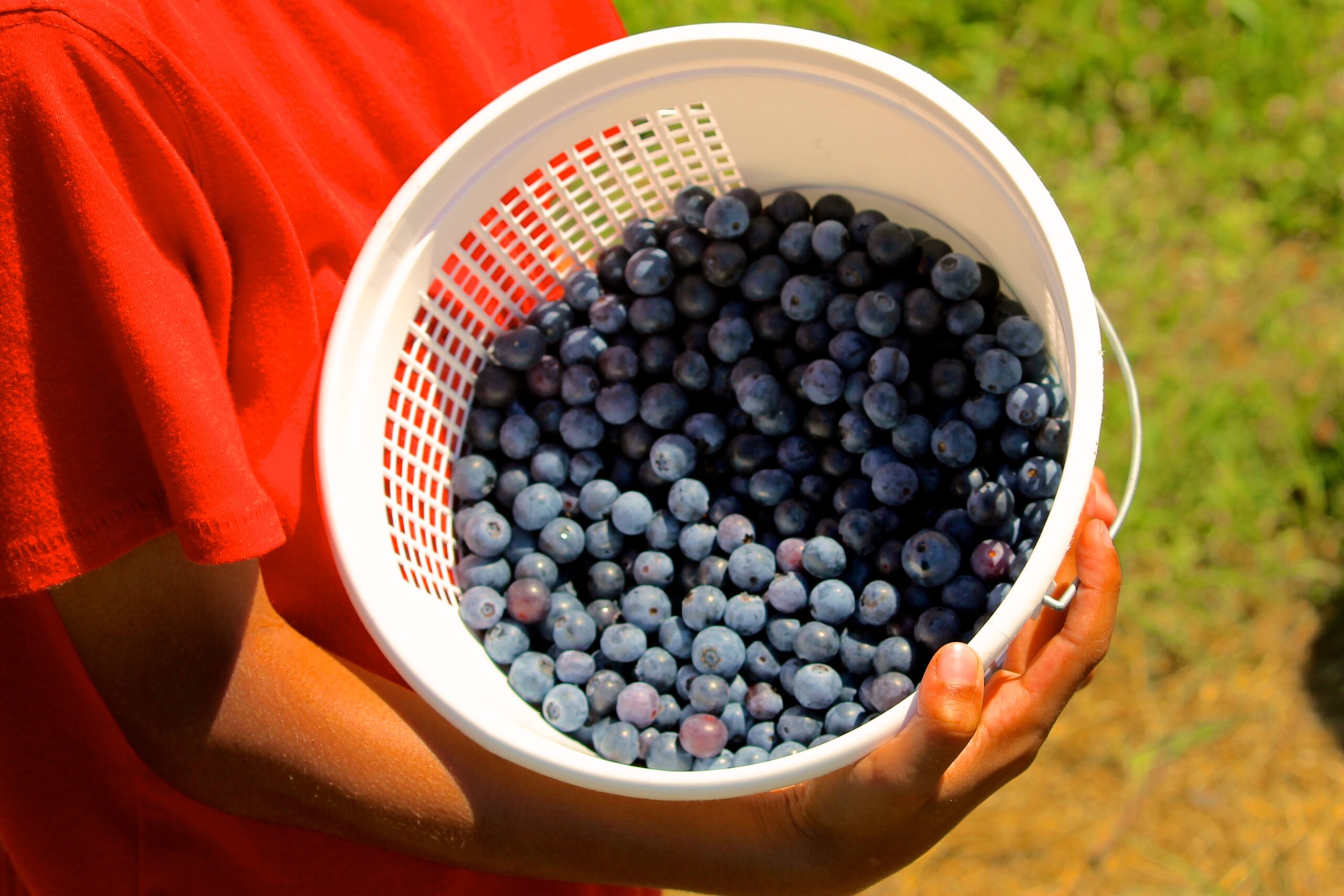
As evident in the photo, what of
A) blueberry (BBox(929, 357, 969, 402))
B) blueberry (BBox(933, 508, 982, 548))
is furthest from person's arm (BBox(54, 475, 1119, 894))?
blueberry (BBox(929, 357, 969, 402))

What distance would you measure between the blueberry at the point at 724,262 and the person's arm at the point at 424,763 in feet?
1.49

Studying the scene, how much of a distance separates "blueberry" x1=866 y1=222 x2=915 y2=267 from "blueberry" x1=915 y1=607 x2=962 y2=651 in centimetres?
37

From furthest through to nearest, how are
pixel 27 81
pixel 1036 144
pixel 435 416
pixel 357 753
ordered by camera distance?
pixel 1036 144, pixel 435 416, pixel 357 753, pixel 27 81

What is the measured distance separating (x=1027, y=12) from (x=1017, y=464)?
1.53 m

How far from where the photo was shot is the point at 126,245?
685 mm

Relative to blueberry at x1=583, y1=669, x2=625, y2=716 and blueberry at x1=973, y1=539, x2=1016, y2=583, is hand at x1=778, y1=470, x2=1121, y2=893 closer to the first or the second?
blueberry at x1=973, y1=539, x2=1016, y2=583

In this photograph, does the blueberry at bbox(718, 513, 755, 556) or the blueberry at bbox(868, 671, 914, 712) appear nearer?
the blueberry at bbox(868, 671, 914, 712)

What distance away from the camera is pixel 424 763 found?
0.95m

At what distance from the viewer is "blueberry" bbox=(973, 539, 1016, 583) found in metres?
0.93

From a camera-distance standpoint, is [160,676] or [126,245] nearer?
[126,245]

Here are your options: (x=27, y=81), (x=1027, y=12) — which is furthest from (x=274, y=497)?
(x=1027, y=12)

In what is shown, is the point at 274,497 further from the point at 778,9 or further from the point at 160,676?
the point at 778,9

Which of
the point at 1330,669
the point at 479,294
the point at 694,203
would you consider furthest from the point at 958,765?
the point at 1330,669

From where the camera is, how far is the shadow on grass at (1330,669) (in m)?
1.71
